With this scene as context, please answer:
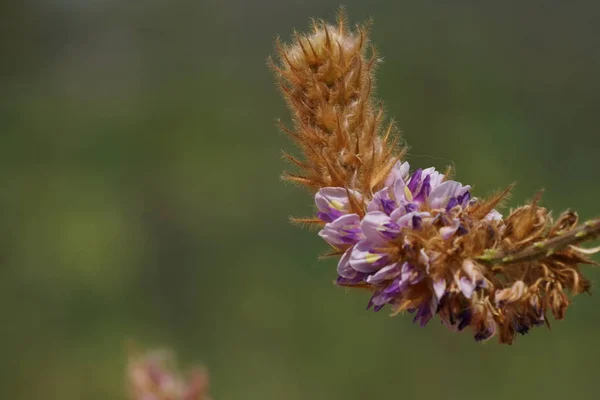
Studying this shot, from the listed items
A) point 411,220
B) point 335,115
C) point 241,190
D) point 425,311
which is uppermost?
point 241,190

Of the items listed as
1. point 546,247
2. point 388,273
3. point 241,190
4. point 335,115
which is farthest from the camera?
point 241,190

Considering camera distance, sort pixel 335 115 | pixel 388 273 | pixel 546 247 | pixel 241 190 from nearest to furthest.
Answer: pixel 546 247, pixel 388 273, pixel 335 115, pixel 241 190

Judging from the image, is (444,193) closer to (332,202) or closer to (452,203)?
(452,203)

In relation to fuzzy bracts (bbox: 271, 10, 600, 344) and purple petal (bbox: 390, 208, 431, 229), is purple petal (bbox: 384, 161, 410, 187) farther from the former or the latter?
purple petal (bbox: 390, 208, 431, 229)

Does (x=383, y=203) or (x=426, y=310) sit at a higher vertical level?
(x=383, y=203)

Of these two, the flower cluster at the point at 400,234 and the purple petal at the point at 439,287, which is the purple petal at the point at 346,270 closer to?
the flower cluster at the point at 400,234

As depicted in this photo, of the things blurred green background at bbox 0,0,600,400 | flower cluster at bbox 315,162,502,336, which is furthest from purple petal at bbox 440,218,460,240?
blurred green background at bbox 0,0,600,400

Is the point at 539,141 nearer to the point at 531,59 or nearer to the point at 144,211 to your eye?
the point at 531,59

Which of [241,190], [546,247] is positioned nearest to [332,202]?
[546,247]

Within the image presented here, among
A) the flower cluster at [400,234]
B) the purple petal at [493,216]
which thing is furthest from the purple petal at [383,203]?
the purple petal at [493,216]
